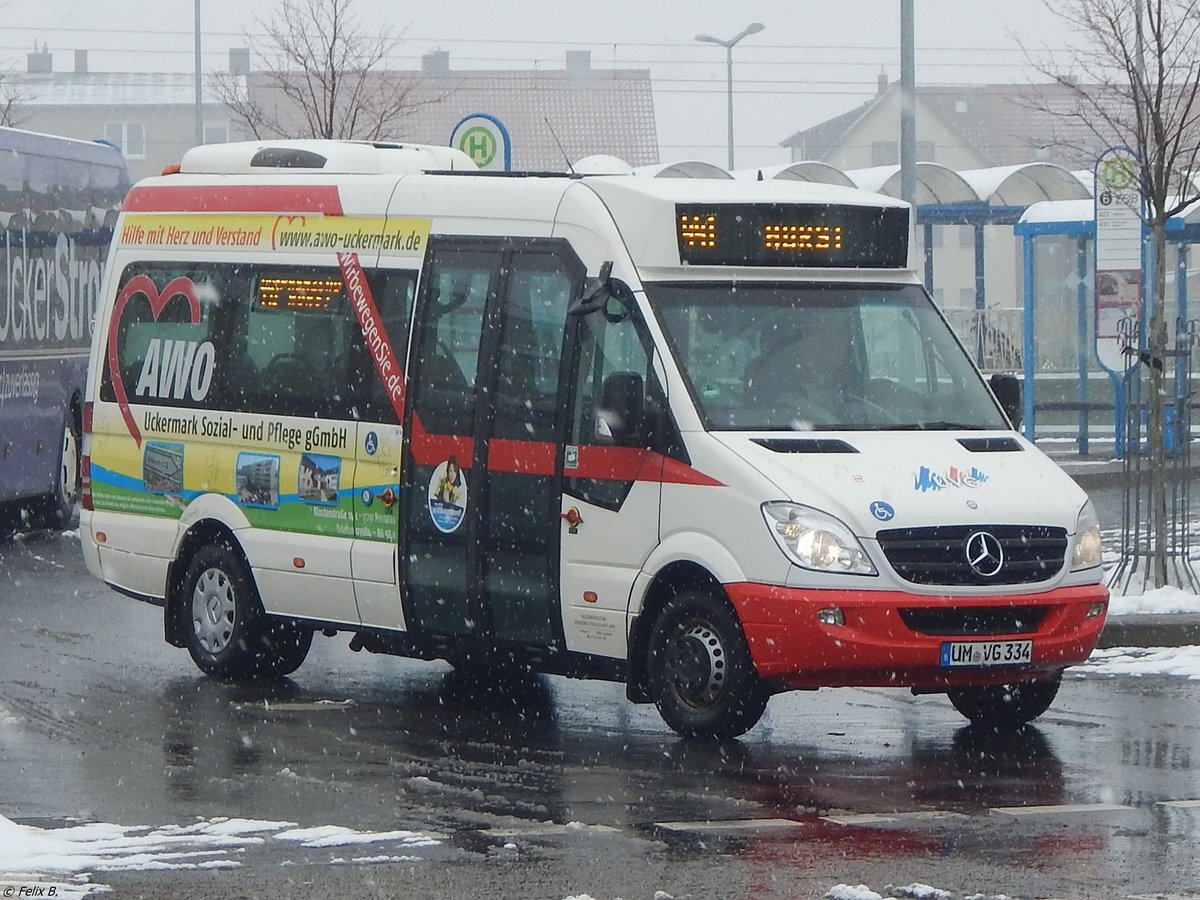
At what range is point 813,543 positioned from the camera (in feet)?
33.4

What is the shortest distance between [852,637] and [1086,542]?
127 cm

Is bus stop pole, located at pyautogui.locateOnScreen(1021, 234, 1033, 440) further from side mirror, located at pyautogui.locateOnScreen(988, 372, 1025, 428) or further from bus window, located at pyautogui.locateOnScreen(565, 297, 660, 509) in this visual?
bus window, located at pyautogui.locateOnScreen(565, 297, 660, 509)

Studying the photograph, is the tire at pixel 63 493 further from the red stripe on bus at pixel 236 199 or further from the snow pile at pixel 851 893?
the snow pile at pixel 851 893

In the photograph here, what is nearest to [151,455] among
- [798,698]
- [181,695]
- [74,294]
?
[181,695]

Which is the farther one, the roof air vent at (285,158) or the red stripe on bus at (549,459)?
the roof air vent at (285,158)

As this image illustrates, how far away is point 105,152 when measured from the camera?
72.9ft

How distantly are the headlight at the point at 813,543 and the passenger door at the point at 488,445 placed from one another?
132 cm

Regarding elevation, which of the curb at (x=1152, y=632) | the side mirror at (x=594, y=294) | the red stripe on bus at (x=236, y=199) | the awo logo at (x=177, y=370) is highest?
the red stripe on bus at (x=236, y=199)

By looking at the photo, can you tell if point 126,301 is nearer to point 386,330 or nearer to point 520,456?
point 386,330

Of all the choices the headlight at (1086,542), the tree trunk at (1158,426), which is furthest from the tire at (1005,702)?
the tree trunk at (1158,426)

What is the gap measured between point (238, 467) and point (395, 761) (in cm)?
298

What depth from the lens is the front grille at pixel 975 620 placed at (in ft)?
33.7

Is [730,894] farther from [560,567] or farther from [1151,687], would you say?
[1151,687]

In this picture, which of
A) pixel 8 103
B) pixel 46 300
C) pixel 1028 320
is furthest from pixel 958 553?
pixel 8 103
